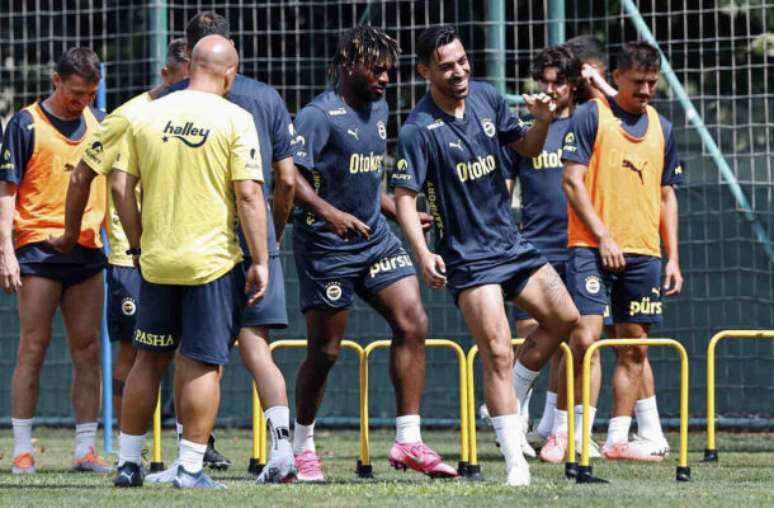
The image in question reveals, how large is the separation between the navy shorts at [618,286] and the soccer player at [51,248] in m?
2.93

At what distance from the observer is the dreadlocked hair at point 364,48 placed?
353 inches

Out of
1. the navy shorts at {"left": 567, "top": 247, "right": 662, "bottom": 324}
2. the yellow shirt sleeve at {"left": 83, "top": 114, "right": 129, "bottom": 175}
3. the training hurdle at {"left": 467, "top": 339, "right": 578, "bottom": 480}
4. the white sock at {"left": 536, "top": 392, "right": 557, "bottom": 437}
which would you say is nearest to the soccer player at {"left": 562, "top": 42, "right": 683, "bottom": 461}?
the navy shorts at {"left": 567, "top": 247, "right": 662, "bottom": 324}

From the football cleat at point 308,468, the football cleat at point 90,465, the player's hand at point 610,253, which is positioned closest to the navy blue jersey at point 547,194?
the player's hand at point 610,253

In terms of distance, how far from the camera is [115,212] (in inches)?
381

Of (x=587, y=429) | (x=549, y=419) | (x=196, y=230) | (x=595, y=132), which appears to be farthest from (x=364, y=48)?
(x=549, y=419)

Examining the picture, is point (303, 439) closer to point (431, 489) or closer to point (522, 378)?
point (431, 489)

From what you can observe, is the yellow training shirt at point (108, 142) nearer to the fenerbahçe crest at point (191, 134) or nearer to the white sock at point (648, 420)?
the fenerbahçe crest at point (191, 134)

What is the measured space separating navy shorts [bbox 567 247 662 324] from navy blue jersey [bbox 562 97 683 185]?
22.9 inches

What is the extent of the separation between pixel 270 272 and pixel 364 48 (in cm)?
147

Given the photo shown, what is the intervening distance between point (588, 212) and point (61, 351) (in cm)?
635

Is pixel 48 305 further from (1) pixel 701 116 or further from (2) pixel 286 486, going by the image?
(1) pixel 701 116

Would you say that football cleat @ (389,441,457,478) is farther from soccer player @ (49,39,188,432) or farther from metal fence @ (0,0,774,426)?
metal fence @ (0,0,774,426)

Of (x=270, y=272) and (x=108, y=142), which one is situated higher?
(x=108, y=142)

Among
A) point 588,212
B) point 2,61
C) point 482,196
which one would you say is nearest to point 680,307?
point 588,212
